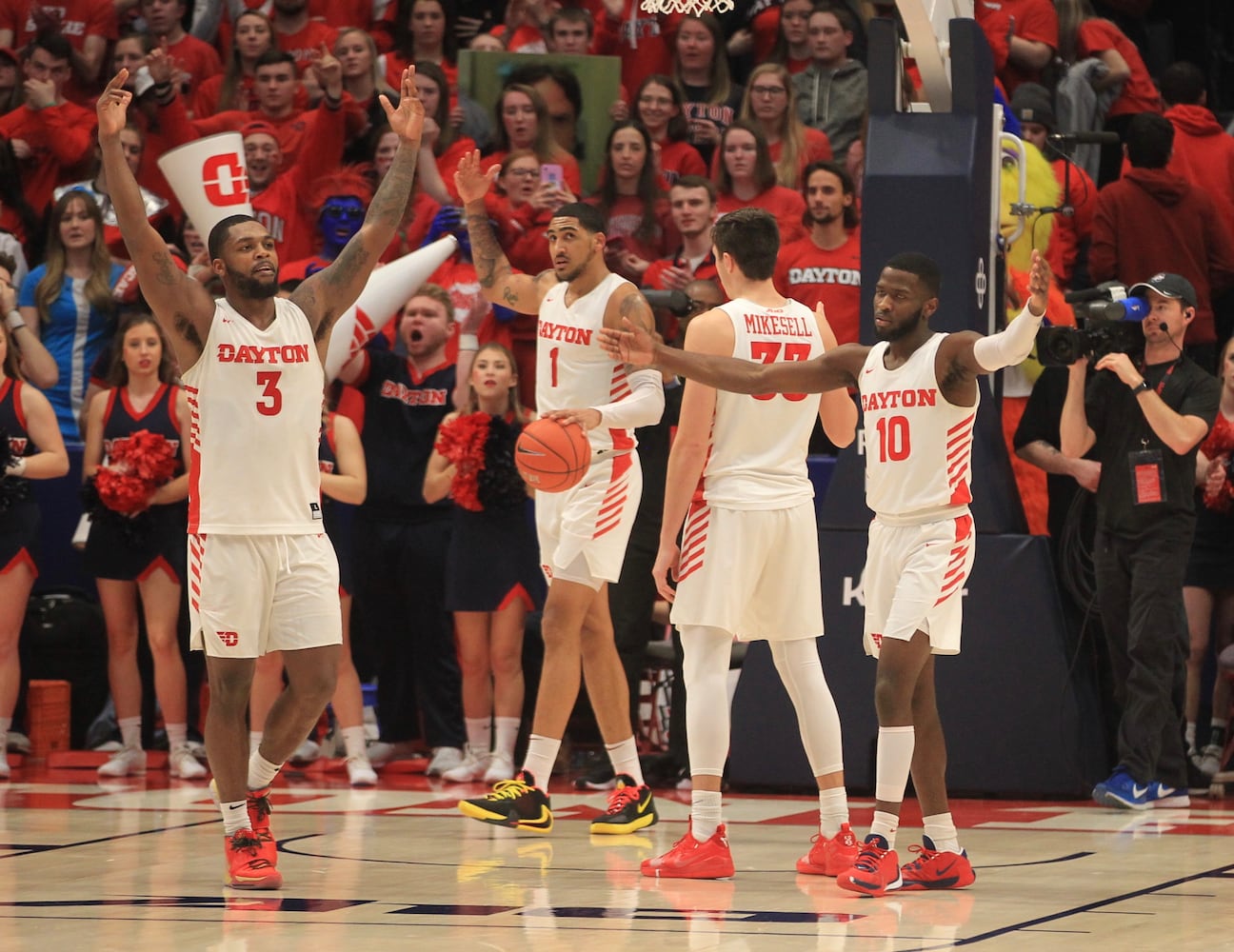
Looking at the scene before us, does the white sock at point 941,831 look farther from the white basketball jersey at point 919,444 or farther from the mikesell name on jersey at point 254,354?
the mikesell name on jersey at point 254,354

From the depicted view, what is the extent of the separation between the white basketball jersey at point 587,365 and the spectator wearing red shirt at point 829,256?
8.88ft

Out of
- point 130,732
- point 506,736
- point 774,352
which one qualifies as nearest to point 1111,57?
point 506,736

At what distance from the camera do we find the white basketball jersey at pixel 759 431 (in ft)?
23.7

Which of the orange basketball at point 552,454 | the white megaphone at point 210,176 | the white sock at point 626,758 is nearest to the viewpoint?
the orange basketball at point 552,454

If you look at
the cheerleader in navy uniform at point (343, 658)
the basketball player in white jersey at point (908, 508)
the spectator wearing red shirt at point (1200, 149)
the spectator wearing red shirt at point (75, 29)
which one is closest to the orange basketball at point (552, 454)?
the basketball player in white jersey at point (908, 508)

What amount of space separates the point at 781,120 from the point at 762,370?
5.74m

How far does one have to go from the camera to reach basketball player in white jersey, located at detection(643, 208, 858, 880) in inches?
279

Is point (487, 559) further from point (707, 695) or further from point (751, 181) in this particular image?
point (707, 695)

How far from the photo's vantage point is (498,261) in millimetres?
8750

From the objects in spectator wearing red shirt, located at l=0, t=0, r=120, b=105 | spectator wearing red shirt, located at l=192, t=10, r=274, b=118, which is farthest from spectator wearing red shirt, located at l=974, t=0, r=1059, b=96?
spectator wearing red shirt, located at l=0, t=0, r=120, b=105

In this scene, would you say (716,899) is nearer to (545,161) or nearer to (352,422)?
(352,422)

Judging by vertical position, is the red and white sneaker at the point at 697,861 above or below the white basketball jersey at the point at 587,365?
below

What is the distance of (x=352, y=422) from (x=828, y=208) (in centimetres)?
297

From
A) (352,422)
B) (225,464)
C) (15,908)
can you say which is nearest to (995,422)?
(352,422)
